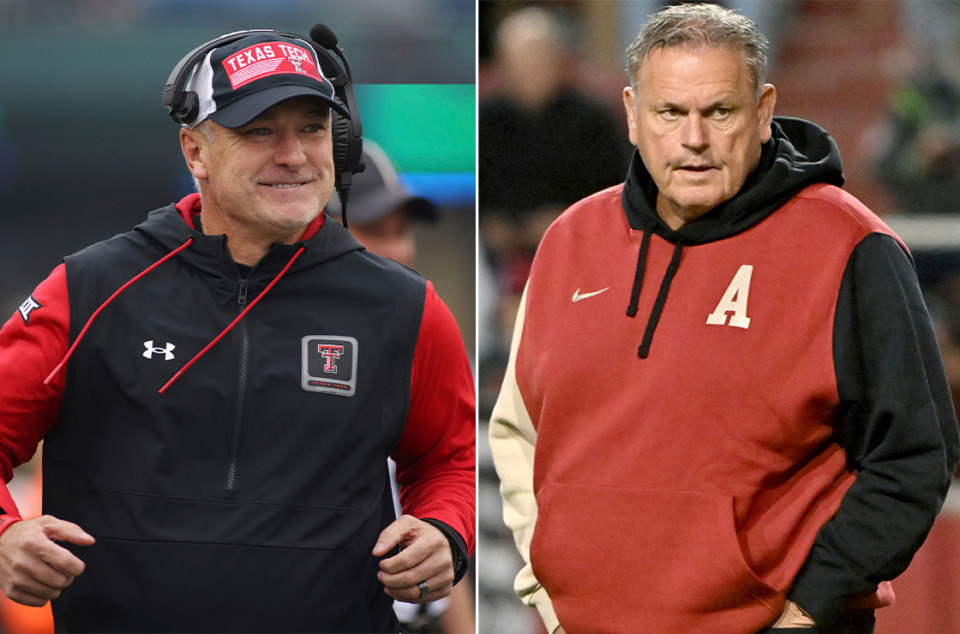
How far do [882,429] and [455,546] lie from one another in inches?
27.9

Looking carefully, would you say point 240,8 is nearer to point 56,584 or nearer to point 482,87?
point 482,87

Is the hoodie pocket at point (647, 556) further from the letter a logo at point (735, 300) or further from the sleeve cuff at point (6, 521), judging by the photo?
the sleeve cuff at point (6, 521)

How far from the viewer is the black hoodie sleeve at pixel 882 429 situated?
1.40 meters

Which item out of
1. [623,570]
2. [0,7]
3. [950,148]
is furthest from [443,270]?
[950,148]

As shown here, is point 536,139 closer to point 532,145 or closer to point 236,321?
point 532,145

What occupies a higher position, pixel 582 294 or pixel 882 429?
pixel 582 294

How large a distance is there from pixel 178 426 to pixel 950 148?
72.8 inches

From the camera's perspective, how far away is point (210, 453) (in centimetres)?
171

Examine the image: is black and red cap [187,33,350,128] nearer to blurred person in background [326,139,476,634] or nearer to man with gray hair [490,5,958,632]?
blurred person in background [326,139,476,634]

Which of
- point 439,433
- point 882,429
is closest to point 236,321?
point 439,433

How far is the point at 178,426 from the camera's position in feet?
5.60

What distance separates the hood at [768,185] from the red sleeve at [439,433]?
1.28 feet

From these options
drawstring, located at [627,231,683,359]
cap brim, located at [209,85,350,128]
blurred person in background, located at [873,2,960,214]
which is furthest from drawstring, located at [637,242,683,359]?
blurred person in background, located at [873,2,960,214]

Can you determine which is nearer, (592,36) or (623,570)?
(623,570)
